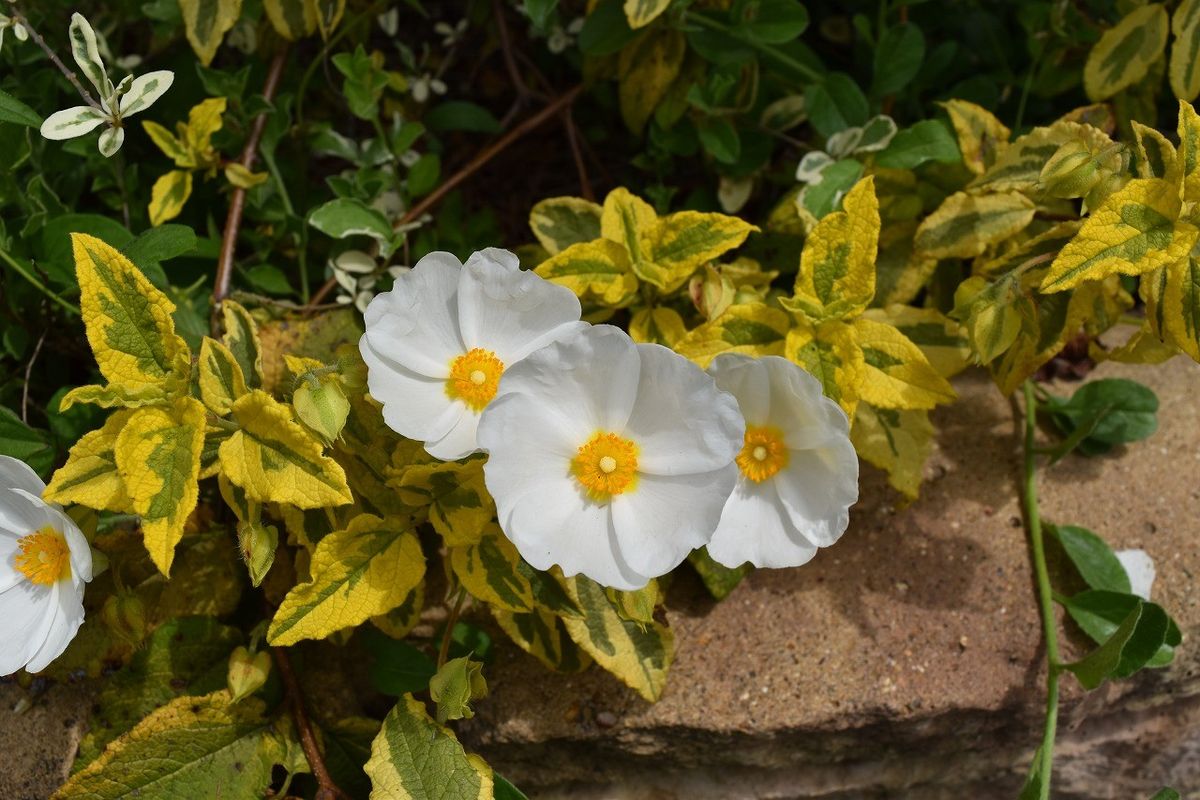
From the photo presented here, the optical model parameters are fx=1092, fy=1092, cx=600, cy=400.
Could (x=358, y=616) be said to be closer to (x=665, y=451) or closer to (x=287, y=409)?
(x=287, y=409)

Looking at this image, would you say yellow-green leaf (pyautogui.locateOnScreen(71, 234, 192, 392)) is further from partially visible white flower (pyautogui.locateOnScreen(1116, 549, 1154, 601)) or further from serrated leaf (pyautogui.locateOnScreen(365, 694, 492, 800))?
partially visible white flower (pyautogui.locateOnScreen(1116, 549, 1154, 601))

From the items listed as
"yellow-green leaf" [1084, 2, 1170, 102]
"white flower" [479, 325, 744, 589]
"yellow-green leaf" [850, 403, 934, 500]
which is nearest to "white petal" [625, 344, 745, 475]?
"white flower" [479, 325, 744, 589]

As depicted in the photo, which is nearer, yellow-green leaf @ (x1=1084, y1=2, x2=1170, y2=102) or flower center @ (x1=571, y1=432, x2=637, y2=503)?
flower center @ (x1=571, y1=432, x2=637, y2=503)

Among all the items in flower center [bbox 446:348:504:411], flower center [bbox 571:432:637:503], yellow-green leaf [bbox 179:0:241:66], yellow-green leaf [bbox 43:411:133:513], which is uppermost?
yellow-green leaf [bbox 179:0:241:66]

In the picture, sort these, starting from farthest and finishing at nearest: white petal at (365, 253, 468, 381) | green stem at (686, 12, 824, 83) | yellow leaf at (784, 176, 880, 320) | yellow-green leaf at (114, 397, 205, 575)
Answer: green stem at (686, 12, 824, 83)
yellow leaf at (784, 176, 880, 320)
white petal at (365, 253, 468, 381)
yellow-green leaf at (114, 397, 205, 575)

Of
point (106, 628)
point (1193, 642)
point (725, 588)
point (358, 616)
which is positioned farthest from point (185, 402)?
point (1193, 642)

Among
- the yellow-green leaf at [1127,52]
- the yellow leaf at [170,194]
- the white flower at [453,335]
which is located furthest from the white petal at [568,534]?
the yellow-green leaf at [1127,52]

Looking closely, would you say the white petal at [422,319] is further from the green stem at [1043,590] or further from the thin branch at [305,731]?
the green stem at [1043,590]

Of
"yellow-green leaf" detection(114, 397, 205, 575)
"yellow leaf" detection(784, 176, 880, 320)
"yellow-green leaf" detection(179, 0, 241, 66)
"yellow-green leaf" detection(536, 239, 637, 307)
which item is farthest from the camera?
"yellow-green leaf" detection(179, 0, 241, 66)
